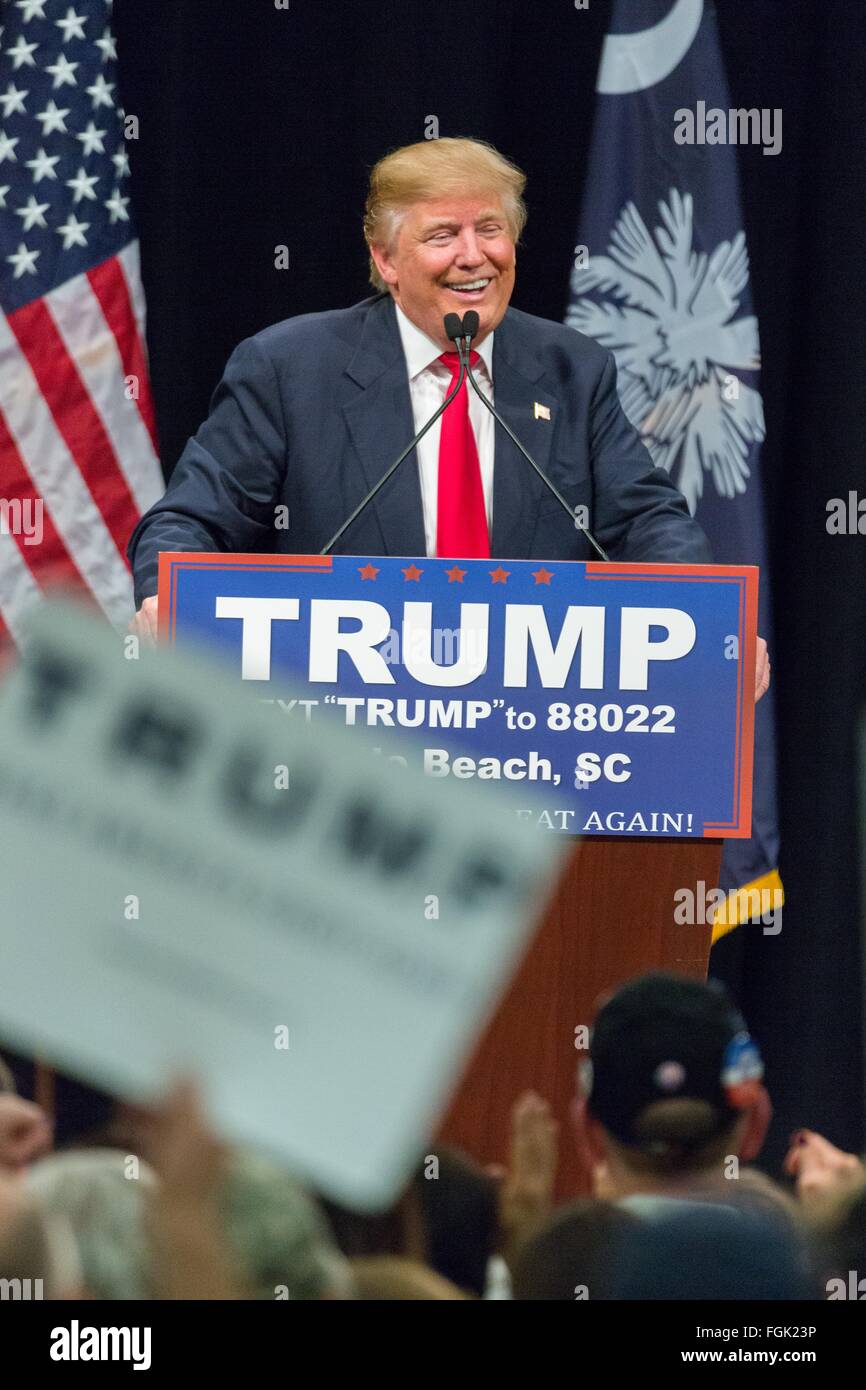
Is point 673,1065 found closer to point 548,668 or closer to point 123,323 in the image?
point 548,668

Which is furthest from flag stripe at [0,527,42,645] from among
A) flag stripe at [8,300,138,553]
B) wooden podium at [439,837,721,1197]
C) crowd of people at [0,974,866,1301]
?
crowd of people at [0,974,866,1301]

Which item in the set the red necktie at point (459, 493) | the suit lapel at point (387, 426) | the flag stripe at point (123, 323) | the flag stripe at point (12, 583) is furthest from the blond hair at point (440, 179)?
the flag stripe at point (12, 583)

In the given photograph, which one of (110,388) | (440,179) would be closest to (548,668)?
(440,179)

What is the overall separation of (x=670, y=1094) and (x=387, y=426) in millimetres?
1935

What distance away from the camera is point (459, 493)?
11.4 feet

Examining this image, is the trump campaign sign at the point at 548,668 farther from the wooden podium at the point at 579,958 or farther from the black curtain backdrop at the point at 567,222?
the black curtain backdrop at the point at 567,222

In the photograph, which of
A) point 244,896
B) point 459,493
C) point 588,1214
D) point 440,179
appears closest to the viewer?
point 244,896

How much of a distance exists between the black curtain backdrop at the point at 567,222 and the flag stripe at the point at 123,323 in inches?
1.6

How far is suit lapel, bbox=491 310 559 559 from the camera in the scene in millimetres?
3516

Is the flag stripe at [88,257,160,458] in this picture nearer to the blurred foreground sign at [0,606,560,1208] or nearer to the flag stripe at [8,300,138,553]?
the flag stripe at [8,300,138,553]

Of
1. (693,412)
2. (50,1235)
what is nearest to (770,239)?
(693,412)
